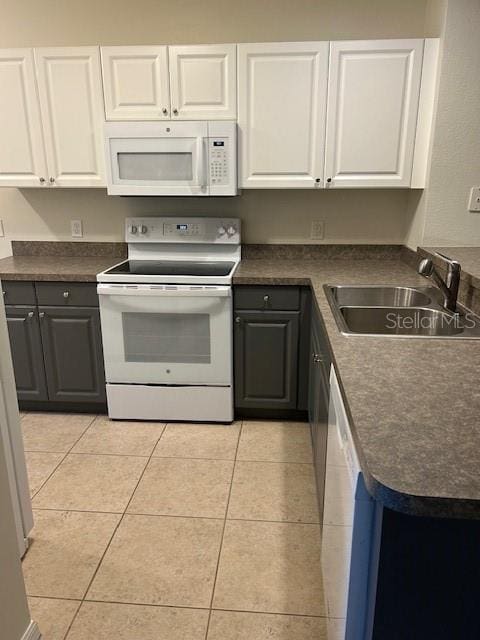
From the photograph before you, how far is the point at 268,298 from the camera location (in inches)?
101

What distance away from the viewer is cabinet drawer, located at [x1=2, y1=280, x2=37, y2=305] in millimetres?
2650

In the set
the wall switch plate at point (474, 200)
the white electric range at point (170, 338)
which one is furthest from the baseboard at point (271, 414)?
the wall switch plate at point (474, 200)

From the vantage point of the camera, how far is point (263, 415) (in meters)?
2.83

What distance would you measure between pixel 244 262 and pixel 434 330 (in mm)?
1293

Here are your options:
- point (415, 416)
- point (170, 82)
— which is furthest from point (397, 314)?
point (170, 82)

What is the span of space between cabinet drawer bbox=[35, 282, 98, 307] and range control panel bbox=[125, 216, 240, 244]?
0.51m

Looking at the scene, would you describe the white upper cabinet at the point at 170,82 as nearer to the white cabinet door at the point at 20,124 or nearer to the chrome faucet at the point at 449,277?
the white cabinet door at the point at 20,124

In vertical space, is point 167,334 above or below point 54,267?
below

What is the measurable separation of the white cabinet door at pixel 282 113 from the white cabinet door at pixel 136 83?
1.36 ft

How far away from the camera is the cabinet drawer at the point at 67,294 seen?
2.63m

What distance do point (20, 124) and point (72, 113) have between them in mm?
310

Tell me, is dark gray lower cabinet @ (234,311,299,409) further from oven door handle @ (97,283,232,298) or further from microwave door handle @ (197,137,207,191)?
microwave door handle @ (197,137,207,191)

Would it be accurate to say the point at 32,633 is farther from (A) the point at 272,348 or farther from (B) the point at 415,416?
(A) the point at 272,348

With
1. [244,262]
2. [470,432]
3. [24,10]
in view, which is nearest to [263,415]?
[244,262]
